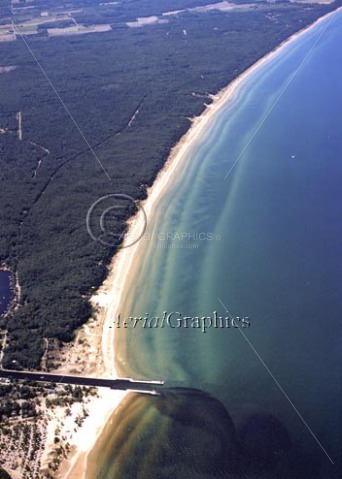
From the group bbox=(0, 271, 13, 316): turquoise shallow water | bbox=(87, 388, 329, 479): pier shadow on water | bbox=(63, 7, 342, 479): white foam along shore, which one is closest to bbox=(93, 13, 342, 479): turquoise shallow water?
bbox=(87, 388, 329, 479): pier shadow on water

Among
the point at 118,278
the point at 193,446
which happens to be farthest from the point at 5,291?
the point at 193,446

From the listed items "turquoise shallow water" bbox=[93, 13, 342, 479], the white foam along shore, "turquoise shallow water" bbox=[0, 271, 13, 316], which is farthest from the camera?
"turquoise shallow water" bbox=[0, 271, 13, 316]

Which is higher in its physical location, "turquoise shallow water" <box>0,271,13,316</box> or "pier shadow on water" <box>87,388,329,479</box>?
"turquoise shallow water" <box>0,271,13,316</box>

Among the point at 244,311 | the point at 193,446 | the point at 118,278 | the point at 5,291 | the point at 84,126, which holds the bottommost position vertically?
the point at 193,446

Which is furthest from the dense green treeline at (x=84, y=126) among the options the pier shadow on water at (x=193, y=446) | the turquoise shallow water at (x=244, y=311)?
the pier shadow on water at (x=193, y=446)

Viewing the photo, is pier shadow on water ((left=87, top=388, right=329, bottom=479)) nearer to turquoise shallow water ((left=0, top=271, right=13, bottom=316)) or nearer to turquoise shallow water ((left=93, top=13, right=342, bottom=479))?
turquoise shallow water ((left=93, top=13, right=342, bottom=479))

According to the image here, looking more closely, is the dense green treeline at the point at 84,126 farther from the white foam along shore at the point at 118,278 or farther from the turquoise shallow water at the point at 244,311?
the turquoise shallow water at the point at 244,311

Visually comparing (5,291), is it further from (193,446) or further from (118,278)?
(193,446)
